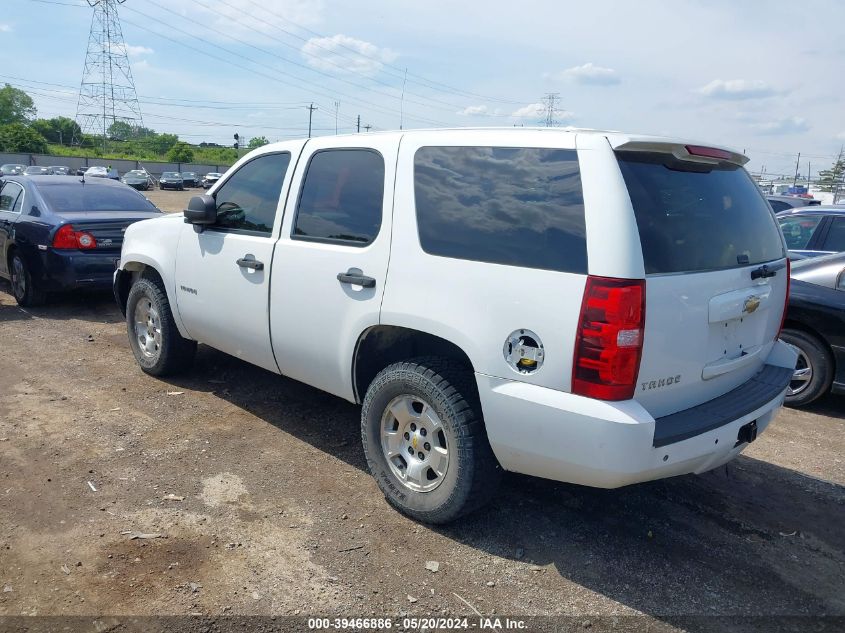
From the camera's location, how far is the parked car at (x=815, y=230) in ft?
24.1

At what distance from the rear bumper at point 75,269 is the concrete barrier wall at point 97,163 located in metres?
60.1

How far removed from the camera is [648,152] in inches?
118

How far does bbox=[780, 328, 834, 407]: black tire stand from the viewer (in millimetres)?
5512

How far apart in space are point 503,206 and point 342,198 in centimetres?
121

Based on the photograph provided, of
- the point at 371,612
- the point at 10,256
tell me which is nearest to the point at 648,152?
the point at 371,612

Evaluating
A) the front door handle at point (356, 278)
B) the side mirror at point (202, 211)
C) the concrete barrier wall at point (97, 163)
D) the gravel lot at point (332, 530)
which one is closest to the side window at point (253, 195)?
the side mirror at point (202, 211)

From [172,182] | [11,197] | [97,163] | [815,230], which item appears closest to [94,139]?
[97,163]

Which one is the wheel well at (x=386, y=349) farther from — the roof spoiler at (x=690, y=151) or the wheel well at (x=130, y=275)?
the wheel well at (x=130, y=275)

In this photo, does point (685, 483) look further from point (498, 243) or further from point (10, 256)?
point (10, 256)

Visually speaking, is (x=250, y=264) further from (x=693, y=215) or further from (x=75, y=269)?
(x=75, y=269)

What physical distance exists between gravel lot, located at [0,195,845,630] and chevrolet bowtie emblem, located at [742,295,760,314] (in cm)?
122

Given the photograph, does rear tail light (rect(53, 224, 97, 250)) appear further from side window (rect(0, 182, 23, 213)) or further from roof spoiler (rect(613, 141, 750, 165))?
roof spoiler (rect(613, 141, 750, 165))

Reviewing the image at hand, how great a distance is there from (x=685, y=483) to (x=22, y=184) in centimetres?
865

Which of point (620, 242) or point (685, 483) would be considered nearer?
point (620, 242)
